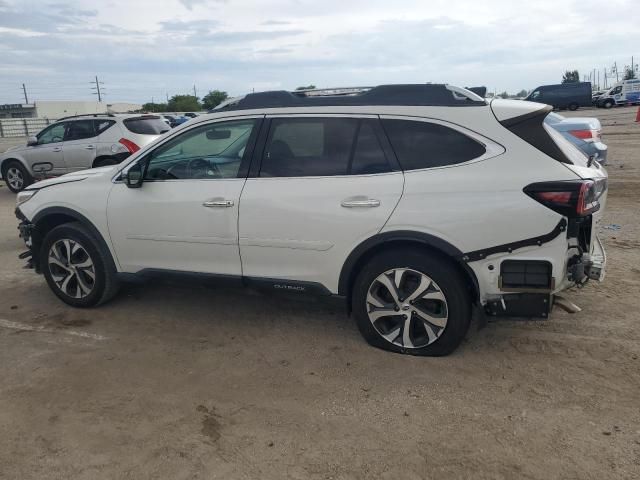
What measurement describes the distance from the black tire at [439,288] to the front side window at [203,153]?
1358 millimetres

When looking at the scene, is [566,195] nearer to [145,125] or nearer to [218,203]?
[218,203]

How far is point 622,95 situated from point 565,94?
5.53 meters

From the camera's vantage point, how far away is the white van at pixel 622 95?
44.7 metres

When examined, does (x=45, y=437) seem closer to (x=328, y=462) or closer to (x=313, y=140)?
(x=328, y=462)

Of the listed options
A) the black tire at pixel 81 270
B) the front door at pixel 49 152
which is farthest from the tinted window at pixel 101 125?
the black tire at pixel 81 270

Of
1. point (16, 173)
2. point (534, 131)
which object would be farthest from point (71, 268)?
point (16, 173)

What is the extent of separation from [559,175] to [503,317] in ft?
3.17

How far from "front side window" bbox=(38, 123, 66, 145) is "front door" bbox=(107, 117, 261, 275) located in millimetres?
8579

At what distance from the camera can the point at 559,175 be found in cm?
323

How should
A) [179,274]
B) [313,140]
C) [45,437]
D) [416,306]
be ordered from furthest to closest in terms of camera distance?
[179,274], [313,140], [416,306], [45,437]

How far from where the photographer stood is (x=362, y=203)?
3.61 m

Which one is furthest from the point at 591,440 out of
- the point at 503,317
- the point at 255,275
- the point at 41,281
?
the point at 41,281

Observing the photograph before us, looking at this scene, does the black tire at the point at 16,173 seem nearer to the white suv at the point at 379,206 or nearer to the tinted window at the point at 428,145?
the white suv at the point at 379,206

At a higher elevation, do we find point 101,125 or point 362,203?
point 101,125
